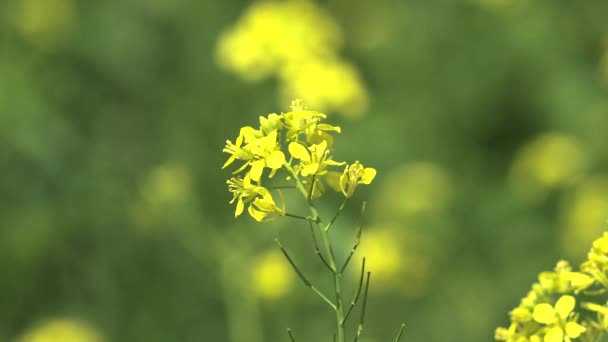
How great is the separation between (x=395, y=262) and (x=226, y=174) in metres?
1.15

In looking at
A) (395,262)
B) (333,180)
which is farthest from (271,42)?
(333,180)

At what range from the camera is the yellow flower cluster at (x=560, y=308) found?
2367 mm

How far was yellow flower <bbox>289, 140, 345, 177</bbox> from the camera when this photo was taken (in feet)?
7.78

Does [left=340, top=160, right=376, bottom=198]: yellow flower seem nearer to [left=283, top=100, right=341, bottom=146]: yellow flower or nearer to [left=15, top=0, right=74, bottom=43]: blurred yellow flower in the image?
[left=283, top=100, right=341, bottom=146]: yellow flower

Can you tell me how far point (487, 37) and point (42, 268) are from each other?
3.62m

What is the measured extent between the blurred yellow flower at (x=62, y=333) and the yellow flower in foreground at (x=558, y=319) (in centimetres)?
338

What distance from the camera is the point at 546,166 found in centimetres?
685

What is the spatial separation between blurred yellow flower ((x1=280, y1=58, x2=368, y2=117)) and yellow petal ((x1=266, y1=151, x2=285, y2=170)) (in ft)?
10.1

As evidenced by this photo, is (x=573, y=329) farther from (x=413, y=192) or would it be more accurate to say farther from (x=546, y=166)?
(x=546, y=166)

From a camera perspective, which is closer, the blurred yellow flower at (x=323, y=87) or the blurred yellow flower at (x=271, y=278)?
the blurred yellow flower at (x=271, y=278)

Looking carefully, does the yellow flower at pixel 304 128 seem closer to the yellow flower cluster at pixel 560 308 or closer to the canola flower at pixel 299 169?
the canola flower at pixel 299 169

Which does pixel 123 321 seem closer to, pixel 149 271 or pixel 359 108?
pixel 149 271

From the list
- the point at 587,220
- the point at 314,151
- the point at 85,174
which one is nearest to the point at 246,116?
the point at 85,174

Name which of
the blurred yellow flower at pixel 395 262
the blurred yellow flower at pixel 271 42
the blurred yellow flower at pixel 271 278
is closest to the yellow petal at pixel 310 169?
the blurred yellow flower at pixel 271 278
